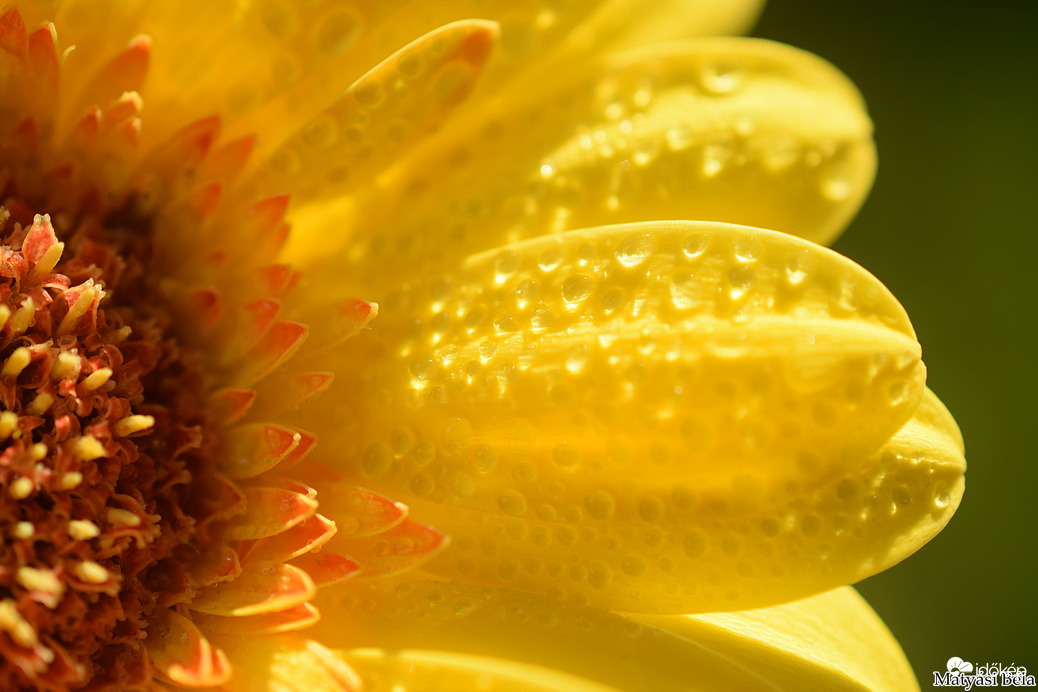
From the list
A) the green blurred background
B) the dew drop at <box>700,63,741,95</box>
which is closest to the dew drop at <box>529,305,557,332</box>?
the dew drop at <box>700,63,741,95</box>

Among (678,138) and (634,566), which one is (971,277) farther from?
(634,566)

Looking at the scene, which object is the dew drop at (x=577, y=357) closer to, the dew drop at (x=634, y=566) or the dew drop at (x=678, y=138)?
the dew drop at (x=634, y=566)

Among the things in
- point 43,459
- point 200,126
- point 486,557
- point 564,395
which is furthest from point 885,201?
point 43,459

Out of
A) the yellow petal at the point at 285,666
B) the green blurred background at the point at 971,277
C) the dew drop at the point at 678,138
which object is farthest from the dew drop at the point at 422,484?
the green blurred background at the point at 971,277

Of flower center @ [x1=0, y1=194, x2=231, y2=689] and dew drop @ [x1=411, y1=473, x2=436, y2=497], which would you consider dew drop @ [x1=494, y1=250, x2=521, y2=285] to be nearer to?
dew drop @ [x1=411, y1=473, x2=436, y2=497]

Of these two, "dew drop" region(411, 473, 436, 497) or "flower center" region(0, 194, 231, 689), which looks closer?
"flower center" region(0, 194, 231, 689)

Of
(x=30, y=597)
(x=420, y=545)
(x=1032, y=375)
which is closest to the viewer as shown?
(x=30, y=597)

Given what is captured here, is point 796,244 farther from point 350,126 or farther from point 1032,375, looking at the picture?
point 1032,375

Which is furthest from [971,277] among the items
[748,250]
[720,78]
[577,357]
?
[577,357]
